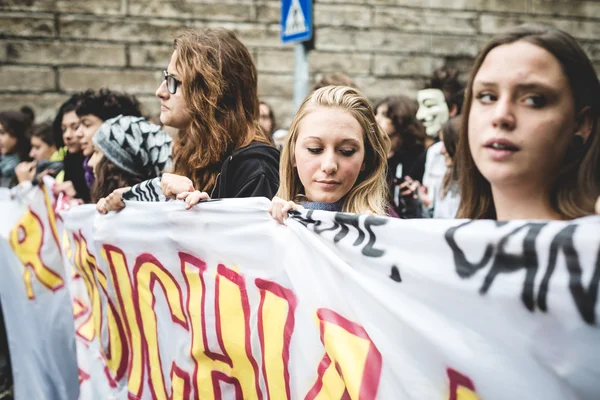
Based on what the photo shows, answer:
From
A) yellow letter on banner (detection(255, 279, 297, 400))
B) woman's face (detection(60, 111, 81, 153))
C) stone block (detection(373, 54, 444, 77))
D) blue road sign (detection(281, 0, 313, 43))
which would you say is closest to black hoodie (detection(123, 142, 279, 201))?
yellow letter on banner (detection(255, 279, 297, 400))

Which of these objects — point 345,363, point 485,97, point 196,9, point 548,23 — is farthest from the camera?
point 548,23

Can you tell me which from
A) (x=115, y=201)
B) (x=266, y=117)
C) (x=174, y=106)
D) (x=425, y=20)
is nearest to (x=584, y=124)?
(x=174, y=106)

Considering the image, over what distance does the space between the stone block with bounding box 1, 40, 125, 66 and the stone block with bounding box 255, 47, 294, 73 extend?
64.4 inches

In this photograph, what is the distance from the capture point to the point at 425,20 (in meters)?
8.66

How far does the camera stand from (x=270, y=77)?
8.27 metres

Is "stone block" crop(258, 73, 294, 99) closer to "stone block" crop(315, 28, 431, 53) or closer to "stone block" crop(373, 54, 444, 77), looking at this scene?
"stone block" crop(315, 28, 431, 53)

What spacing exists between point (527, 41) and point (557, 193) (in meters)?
0.32

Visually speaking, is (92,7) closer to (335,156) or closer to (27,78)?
(27,78)

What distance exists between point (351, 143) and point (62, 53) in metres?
6.40

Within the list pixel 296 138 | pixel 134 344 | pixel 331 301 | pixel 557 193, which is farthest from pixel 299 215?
pixel 134 344

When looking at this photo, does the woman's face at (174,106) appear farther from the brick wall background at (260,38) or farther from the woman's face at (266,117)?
the brick wall background at (260,38)

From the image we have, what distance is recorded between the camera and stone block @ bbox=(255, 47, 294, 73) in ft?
26.9

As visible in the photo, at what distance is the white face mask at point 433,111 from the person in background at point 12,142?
136 inches

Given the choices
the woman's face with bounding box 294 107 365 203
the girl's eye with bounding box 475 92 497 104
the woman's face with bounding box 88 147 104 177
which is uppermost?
the girl's eye with bounding box 475 92 497 104
